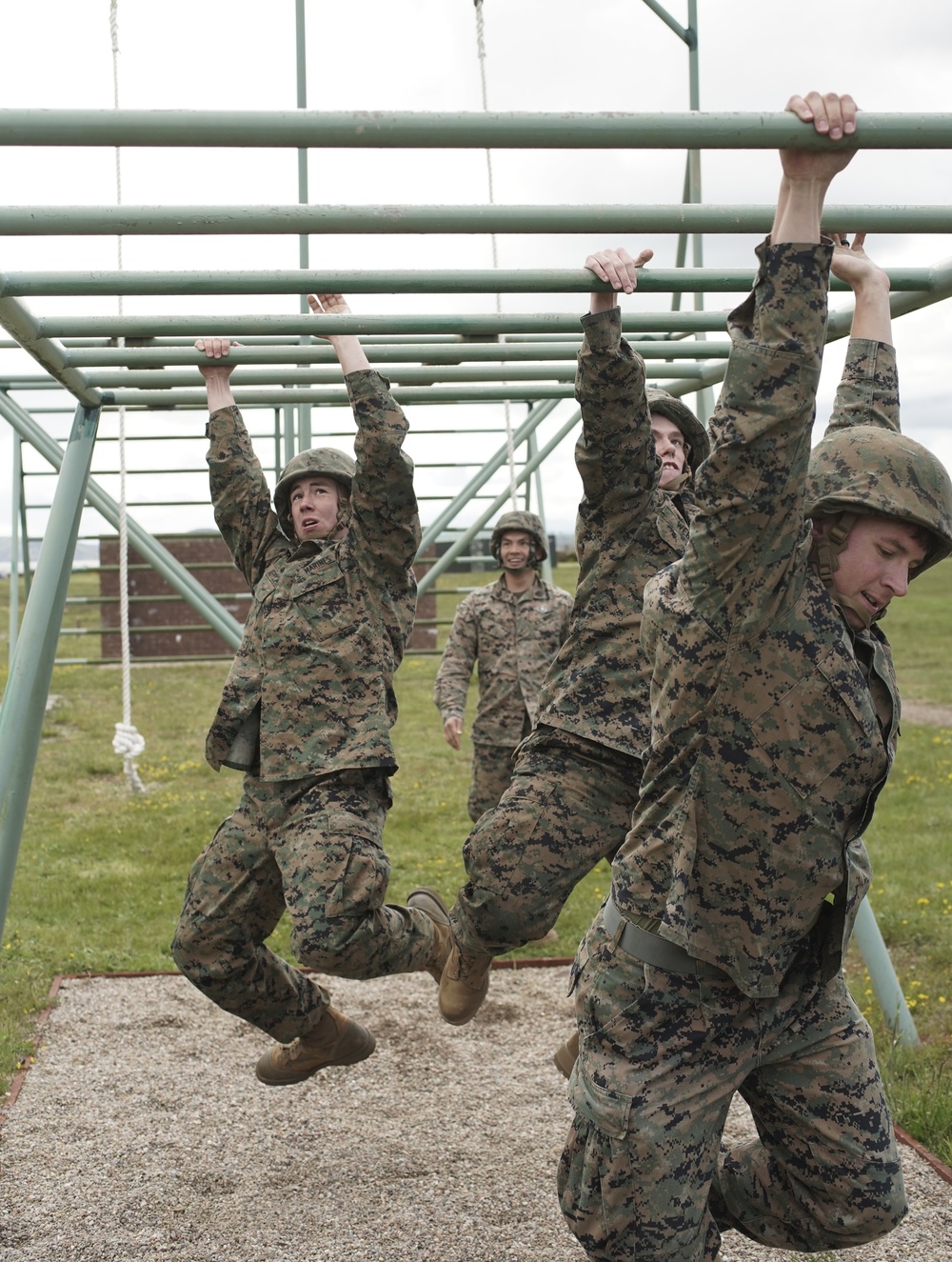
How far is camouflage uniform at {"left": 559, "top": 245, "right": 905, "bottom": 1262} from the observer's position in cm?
222

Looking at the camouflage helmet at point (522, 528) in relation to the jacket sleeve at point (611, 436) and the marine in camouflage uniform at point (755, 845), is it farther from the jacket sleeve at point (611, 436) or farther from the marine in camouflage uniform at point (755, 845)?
the marine in camouflage uniform at point (755, 845)

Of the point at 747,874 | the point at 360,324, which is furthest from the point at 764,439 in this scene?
the point at 360,324

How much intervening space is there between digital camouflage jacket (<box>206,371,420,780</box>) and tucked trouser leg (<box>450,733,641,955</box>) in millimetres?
484

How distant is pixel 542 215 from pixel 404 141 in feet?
1.42

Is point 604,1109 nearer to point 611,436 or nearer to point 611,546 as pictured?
point 611,546

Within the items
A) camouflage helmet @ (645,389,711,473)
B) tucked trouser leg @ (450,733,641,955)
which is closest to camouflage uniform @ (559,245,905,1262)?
tucked trouser leg @ (450,733,641,955)

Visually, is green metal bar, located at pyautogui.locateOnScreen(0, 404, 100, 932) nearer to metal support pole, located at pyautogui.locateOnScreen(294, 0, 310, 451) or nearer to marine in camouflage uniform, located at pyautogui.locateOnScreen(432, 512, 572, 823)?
metal support pole, located at pyautogui.locateOnScreen(294, 0, 310, 451)

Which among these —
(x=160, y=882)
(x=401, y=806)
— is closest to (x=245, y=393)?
(x=160, y=882)

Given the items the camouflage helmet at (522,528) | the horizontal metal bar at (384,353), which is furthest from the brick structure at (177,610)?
the horizontal metal bar at (384,353)

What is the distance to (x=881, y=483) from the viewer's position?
2.36m

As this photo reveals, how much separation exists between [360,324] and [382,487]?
0.49m

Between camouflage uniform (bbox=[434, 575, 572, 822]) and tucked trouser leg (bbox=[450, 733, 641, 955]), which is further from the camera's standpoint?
camouflage uniform (bbox=[434, 575, 572, 822])

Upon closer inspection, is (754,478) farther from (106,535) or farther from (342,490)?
(106,535)

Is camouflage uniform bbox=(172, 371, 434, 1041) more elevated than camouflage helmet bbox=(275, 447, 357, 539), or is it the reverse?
camouflage helmet bbox=(275, 447, 357, 539)
